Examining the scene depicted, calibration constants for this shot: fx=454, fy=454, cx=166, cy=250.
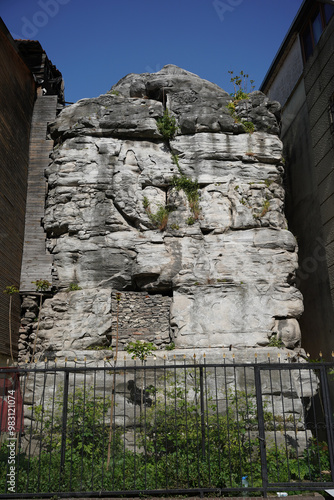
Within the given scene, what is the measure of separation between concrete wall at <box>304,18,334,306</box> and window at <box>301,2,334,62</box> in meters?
0.36

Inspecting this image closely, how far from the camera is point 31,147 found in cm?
1283

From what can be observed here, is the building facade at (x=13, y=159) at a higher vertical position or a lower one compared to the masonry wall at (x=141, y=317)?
higher

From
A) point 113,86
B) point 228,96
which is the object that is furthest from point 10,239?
point 228,96

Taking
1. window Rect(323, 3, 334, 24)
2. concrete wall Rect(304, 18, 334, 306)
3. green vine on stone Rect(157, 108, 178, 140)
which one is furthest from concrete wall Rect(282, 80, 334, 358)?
green vine on stone Rect(157, 108, 178, 140)

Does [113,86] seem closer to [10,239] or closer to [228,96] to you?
[228,96]

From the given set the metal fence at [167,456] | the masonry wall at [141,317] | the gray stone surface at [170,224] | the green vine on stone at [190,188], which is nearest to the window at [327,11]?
the gray stone surface at [170,224]

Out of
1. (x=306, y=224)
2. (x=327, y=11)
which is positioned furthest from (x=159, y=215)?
(x=327, y=11)

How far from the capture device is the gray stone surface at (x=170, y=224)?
10477 mm

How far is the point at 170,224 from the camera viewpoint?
37.7ft

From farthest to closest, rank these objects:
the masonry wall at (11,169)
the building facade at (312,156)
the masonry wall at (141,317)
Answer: the building facade at (312,156) < the masonry wall at (11,169) < the masonry wall at (141,317)

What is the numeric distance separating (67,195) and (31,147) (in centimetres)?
214

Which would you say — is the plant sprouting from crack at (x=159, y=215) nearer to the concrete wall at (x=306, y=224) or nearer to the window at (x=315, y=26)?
the concrete wall at (x=306, y=224)

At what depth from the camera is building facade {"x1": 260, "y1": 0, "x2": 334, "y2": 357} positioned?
12.0 m

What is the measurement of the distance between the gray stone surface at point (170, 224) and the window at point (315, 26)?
244 cm
